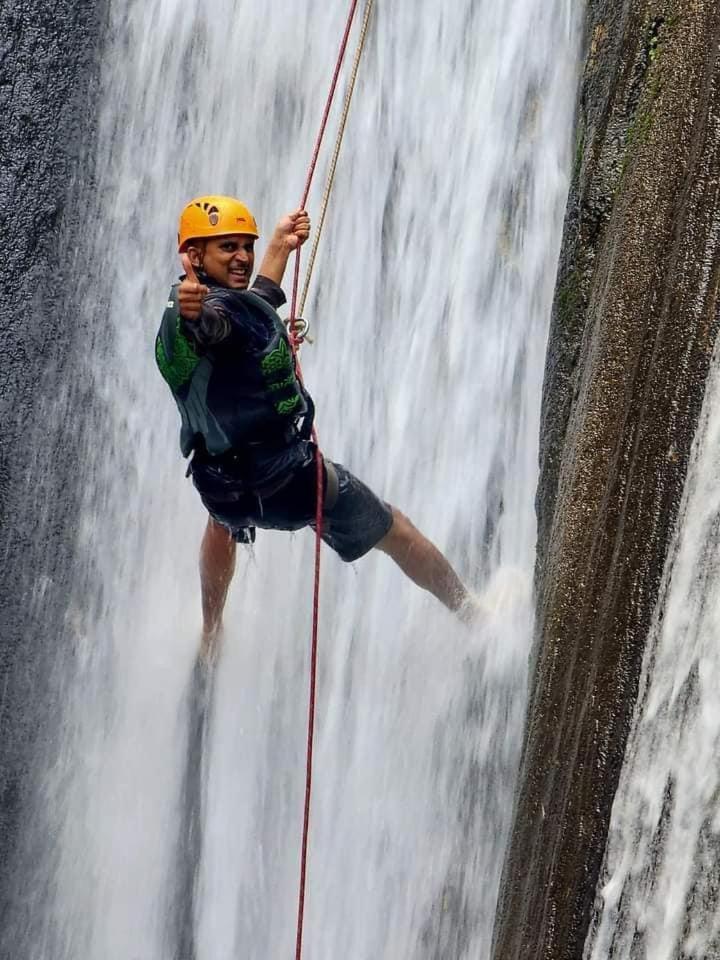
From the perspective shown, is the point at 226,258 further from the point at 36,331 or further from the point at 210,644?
the point at 36,331

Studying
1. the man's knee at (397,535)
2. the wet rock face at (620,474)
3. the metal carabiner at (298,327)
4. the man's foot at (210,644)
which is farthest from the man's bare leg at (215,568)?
the wet rock face at (620,474)

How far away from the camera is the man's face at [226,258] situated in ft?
9.61

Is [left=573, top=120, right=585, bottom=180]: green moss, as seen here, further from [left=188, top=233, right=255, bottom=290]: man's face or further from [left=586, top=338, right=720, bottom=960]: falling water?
[left=586, top=338, right=720, bottom=960]: falling water

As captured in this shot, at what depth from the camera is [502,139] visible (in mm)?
4098

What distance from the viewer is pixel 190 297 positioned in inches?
107

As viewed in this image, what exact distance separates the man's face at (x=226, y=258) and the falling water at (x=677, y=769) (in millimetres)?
1123

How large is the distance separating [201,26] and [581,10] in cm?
208

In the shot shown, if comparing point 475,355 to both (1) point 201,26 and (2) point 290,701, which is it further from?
(1) point 201,26

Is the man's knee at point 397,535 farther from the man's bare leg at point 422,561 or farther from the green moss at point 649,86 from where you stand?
the green moss at point 649,86

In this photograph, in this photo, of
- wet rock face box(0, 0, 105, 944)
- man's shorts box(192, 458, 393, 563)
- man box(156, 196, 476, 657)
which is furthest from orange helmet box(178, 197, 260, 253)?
wet rock face box(0, 0, 105, 944)

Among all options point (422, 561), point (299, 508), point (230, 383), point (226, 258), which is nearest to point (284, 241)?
point (226, 258)

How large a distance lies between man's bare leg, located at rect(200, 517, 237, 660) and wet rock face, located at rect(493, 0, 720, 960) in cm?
126

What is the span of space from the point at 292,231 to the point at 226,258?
0.61ft

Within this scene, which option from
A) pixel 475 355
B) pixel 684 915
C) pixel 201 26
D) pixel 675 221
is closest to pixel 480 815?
pixel 475 355
